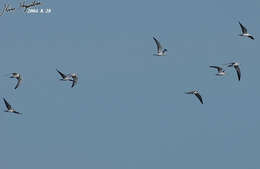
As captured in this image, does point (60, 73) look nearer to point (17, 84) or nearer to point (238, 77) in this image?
point (17, 84)

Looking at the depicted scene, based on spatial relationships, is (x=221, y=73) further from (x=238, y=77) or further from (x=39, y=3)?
(x=39, y=3)

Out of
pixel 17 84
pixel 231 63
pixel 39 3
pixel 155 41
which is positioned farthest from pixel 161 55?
pixel 39 3

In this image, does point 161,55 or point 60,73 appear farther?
point 161,55

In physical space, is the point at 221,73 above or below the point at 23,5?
above

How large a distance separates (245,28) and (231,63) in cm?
526

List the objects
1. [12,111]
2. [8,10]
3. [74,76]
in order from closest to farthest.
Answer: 1. [8,10]
2. [12,111]
3. [74,76]

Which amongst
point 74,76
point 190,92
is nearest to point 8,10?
point 74,76

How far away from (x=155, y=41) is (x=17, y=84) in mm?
17269

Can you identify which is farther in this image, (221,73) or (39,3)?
(221,73)

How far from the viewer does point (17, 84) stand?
85062 millimetres

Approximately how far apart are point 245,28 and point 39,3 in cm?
3111

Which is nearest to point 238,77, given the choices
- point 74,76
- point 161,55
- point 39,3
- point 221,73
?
point 221,73

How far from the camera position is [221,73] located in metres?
93.9

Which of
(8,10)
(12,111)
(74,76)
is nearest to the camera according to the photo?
(8,10)
